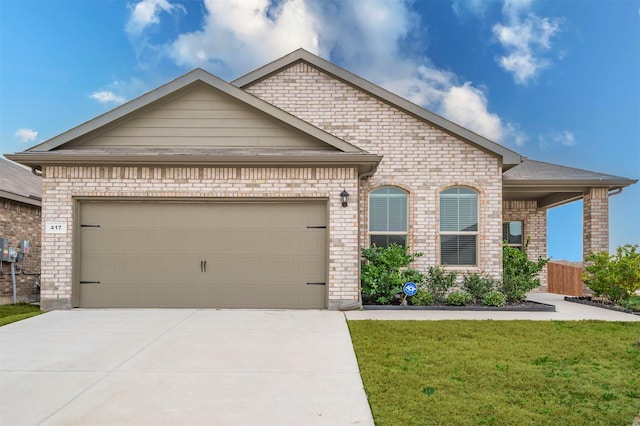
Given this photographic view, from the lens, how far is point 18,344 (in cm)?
731

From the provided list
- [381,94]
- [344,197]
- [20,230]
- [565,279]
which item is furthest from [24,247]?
[565,279]

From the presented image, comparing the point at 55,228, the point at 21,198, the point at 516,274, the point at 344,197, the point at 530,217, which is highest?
the point at 21,198

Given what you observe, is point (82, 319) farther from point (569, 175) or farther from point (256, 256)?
point (569, 175)

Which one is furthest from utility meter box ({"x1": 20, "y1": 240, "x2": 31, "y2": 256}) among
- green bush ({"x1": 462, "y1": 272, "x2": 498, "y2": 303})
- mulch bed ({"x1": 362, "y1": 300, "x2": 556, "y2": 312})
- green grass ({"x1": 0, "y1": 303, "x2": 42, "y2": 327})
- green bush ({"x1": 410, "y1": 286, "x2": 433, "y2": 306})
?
green bush ({"x1": 462, "y1": 272, "x2": 498, "y2": 303})

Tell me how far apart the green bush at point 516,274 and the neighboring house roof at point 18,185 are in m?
12.7

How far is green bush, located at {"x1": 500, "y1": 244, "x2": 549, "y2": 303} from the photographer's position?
11.5 m

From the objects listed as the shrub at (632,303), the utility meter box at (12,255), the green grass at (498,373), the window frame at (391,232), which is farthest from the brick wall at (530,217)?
the utility meter box at (12,255)

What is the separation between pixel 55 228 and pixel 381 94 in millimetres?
8061

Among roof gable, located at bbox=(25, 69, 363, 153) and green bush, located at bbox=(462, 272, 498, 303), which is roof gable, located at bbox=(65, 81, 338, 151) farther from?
green bush, located at bbox=(462, 272, 498, 303)

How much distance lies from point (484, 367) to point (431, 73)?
→ 17.5 m

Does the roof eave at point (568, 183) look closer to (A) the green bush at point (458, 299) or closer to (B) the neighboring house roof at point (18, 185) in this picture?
(A) the green bush at point (458, 299)

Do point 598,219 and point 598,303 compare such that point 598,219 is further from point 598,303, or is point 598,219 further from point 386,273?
point 386,273

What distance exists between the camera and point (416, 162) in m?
12.1

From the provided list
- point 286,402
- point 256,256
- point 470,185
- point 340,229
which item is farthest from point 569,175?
point 286,402
